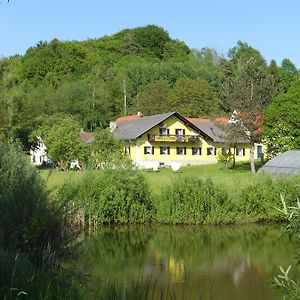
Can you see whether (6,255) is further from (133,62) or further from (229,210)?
(133,62)

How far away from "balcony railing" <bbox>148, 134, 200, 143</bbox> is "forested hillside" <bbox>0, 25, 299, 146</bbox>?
4.28 m

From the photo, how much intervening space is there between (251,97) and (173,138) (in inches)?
442

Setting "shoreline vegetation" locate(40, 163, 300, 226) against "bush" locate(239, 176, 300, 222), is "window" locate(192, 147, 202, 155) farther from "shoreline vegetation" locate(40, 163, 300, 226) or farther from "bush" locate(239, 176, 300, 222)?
"bush" locate(239, 176, 300, 222)

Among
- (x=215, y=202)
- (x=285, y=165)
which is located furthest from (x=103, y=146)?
(x=215, y=202)

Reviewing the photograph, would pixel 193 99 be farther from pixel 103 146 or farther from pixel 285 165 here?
pixel 285 165

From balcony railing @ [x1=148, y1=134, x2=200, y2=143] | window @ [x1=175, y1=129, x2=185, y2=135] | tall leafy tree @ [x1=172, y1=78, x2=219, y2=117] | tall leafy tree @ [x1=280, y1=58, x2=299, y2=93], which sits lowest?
balcony railing @ [x1=148, y1=134, x2=200, y2=143]

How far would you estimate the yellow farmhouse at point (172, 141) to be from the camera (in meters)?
52.5

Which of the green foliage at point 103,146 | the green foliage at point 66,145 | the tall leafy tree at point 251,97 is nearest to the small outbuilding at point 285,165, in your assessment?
the green foliage at point 103,146

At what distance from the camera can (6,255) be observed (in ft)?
27.4

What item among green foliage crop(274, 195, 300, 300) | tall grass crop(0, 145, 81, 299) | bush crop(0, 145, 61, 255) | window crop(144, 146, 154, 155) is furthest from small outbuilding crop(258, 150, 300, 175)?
green foliage crop(274, 195, 300, 300)

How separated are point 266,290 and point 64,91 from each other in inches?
2211

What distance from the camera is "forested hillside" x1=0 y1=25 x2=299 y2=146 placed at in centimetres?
5611

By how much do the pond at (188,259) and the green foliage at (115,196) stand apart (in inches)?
28.0

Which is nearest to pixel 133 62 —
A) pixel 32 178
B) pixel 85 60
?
pixel 85 60
